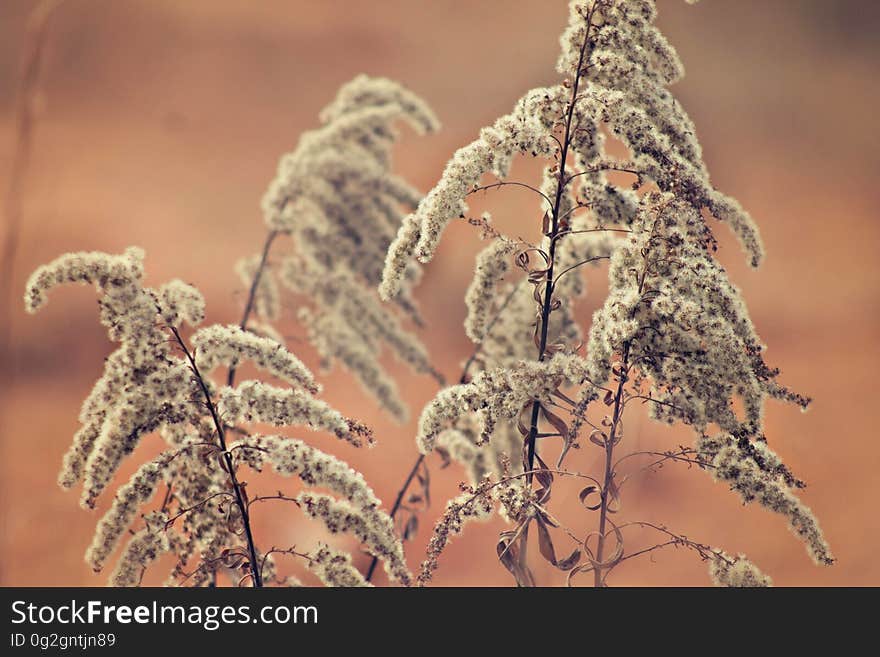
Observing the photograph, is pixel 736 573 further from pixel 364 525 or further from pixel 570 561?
pixel 364 525

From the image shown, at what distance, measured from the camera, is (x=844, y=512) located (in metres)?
2.84

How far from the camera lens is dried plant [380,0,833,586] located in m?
0.87

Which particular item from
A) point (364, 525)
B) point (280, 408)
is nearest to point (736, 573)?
point (364, 525)

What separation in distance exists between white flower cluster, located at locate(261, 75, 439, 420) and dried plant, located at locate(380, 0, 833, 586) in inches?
18.6

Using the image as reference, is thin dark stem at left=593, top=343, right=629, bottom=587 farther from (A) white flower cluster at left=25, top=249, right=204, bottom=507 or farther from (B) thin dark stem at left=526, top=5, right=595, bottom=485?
(A) white flower cluster at left=25, top=249, right=204, bottom=507

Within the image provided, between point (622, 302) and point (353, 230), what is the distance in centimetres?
69

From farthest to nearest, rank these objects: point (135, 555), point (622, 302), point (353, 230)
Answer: point (353, 230) → point (135, 555) → point (622, 302)

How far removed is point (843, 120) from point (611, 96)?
10.8 feet

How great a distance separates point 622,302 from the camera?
2.81 ft

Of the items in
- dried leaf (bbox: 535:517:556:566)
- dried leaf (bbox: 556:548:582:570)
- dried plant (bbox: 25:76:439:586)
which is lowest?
dried leaf (bbox: 556:548:582:570)

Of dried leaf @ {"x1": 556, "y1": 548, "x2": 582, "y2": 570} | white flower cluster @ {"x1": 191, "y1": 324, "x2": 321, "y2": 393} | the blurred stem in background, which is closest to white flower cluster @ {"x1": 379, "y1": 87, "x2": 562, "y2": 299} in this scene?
white flower cluster @ {"x1": 191, "y1": 324, "x2": 321, "y2": 393}

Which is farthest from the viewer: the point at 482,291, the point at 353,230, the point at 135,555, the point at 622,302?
the point at 353,230

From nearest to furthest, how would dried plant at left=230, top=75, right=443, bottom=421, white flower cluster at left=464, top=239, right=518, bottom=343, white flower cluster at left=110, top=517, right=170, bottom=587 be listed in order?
white flower cluster at left=110, top=517, right=170, bottom=587 → white flower cluster at left=464, top=239, right=518, bottom=343 → dried plant at left=230, top=75, right=443, bottom=421

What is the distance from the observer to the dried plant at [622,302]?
0.87 metres
